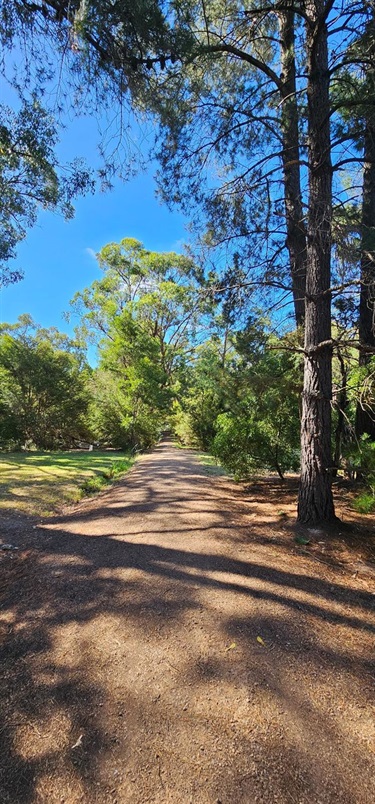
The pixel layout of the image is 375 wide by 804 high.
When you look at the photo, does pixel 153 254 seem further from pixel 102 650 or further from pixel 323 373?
pixel 102 650

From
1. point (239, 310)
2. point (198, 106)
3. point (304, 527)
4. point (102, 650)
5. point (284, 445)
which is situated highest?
point (198, 106)

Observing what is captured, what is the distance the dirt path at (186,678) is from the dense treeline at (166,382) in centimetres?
188

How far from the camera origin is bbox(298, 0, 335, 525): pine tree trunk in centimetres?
399

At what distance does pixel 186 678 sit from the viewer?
1862 mm

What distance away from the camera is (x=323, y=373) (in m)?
4.07

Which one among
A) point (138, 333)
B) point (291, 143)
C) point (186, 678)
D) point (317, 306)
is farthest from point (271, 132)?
point (138, 333)

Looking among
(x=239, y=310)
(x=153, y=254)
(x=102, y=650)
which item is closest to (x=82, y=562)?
(x=102, y=650)

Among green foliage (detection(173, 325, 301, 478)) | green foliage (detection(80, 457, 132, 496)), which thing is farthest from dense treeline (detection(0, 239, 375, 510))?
green foliage (detection(80, 457, 132, 496))

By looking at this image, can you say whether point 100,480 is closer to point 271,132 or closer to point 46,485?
point 46,485

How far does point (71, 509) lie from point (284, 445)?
4.04 meters

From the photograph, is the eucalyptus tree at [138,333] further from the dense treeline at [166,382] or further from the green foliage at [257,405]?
the green foliage at [257,405]

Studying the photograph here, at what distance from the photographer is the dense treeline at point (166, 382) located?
17.8ft

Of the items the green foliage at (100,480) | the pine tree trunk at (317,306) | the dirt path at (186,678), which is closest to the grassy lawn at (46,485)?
the green foliage at (100,480)

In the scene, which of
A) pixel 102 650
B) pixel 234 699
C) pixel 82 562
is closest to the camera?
pixel 234 699
